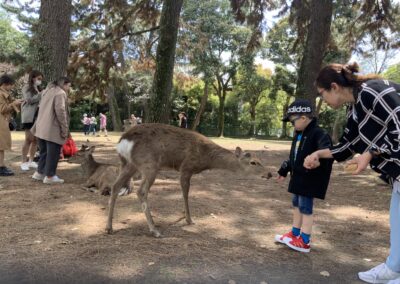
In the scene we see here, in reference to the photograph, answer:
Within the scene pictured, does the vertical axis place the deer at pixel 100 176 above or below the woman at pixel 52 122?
below

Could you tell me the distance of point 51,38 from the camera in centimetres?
967

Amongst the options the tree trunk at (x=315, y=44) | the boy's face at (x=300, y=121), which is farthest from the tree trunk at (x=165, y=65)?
the boy's face at (x=300, y=121)

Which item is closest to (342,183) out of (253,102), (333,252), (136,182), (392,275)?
(136,182)

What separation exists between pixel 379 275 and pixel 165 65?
7827 millimetres

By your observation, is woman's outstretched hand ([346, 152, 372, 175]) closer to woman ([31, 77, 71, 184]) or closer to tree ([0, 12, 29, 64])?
woman ([31, 77, 71, 184])

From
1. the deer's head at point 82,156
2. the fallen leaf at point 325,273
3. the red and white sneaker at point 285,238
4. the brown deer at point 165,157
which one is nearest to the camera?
the fallen leaf at point 325,273

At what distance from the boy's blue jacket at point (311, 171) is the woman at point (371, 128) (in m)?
0.59

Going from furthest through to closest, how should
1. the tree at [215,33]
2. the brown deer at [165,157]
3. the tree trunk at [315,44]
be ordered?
the tree at [215,33] < the tree trunk at [315,44] < the brown deer at [165,157]

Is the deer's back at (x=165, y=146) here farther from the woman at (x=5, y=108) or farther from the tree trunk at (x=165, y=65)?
the tree trunk at (x=165, y=65)

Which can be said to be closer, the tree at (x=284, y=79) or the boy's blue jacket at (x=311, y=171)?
the boy's blue jacket at (x=311, y=171)

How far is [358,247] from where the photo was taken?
543 centimetres

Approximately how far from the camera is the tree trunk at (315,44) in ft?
37.0

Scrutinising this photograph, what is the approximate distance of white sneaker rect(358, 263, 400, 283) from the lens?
4031 mm

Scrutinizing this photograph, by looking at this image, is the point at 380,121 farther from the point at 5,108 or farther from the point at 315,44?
the point at 315,44
